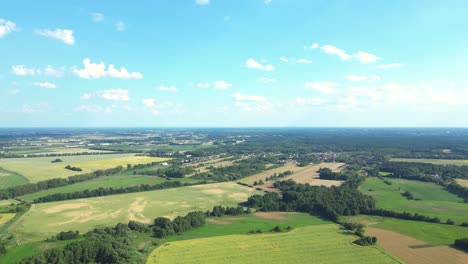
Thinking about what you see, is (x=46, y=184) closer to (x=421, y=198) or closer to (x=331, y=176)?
(x=331, y=176)

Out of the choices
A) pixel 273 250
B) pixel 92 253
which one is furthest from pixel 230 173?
pixel 92 253

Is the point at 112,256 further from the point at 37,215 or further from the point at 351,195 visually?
the point at 351,195

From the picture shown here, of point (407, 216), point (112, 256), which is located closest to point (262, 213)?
point (407, 216)

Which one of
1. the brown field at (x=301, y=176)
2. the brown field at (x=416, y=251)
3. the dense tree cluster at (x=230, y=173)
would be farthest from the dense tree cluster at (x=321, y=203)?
the dense tree cluster at (x=230, y=173)

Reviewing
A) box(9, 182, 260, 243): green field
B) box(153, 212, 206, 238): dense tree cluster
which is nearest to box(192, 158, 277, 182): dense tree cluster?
box(9, 182, 260, 243): green field

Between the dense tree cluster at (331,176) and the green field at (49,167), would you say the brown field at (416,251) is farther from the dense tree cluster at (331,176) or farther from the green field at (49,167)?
the green field at (49,167)
